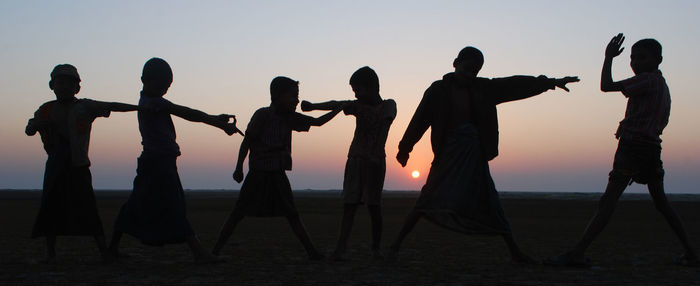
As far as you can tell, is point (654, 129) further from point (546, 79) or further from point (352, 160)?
point (352, 160)

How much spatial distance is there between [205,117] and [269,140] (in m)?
0.83

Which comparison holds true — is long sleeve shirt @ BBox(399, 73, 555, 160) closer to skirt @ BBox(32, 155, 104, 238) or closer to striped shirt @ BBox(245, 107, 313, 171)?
striped shirt @ BBox(245, 107, 313, 171)

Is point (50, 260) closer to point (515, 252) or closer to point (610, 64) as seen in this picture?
point (515, 252)

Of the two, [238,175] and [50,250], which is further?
[238,175]

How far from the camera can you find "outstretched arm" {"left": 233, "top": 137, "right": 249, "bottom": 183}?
6.63 metres

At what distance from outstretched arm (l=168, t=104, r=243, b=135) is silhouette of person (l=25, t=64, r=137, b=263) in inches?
21.6

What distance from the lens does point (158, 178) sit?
20.7 ft

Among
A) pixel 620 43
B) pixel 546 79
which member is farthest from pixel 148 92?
pixel 620 43

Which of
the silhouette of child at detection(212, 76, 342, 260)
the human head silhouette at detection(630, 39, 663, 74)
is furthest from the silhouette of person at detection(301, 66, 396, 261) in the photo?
the human head silhouette at detection(630, 39, 663, 74)

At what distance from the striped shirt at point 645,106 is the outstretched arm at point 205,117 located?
340cm

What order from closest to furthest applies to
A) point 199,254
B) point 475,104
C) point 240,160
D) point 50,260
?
point 199,254, point 50,260, point 475,104, point 240,160

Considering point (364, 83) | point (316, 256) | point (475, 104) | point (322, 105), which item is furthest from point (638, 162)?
point (316, 256)

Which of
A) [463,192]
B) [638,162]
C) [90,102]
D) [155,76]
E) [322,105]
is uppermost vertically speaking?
[155,76]

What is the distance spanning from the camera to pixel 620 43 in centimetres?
627
